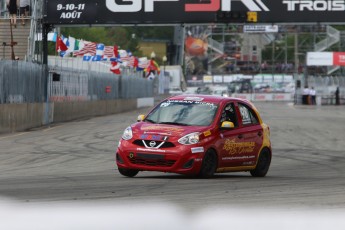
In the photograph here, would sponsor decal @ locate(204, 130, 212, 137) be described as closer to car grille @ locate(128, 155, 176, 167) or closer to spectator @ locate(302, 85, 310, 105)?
car grille @ locate(128, 155, 176, 167)

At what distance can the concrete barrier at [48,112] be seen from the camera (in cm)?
3145

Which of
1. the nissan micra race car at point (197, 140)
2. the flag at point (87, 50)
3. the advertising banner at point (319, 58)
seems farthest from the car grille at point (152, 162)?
the advertising banner at point (319, 58)

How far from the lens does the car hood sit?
49.3 ft

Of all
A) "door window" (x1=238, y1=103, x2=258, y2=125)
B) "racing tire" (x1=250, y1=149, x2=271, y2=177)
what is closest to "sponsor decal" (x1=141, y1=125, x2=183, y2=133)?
"door window" (x1=238, y1=103, x2=258, y2=125)

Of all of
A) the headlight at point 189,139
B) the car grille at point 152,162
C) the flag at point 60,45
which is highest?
the flag at point 60,45

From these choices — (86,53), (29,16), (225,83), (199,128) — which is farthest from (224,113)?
(225,83)

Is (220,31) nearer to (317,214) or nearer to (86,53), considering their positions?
(86,53)

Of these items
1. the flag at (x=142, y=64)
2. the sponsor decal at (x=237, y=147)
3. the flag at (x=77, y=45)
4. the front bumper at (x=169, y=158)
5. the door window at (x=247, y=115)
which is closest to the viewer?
the front bumper at (x=169, y=158)

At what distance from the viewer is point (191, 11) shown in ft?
121

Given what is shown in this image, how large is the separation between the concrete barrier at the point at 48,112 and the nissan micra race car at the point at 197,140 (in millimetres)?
15113

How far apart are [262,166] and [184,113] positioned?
211 cm

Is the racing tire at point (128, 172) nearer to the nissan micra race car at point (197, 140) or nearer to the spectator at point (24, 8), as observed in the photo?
the nissan micra race car at point (197, 140)

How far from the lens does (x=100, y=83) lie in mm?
51281

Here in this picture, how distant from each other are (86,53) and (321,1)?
1603 cm
